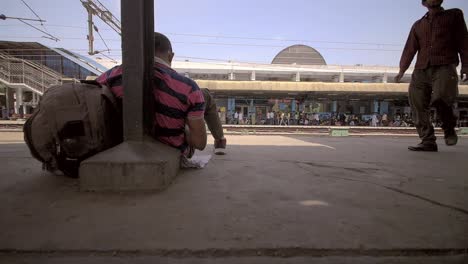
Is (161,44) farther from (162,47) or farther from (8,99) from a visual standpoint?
(8,99)

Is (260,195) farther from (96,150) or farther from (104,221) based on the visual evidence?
(96,150)

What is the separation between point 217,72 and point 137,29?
86.3ft

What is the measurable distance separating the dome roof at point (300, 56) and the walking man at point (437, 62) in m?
35.2

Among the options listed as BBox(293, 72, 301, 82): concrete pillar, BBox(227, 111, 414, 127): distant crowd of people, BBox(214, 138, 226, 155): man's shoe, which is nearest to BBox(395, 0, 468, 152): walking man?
BBox(214, 138, 226, 155): man's shoe

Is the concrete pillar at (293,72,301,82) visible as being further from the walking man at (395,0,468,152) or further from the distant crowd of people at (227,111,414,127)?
the walking man at (395,0,468,152)

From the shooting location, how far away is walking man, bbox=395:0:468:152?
2426 millimetres

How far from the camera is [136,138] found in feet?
4.19

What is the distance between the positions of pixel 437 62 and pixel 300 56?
36.7 metres

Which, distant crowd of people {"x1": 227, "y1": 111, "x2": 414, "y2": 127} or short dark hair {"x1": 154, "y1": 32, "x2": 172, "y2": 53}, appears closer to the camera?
short dark hair {"x1": 154, "y1": 32, "x2": 172, "y2": 53}

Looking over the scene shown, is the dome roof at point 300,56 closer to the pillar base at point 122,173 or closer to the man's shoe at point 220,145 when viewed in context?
the man's shoe at point 220,145

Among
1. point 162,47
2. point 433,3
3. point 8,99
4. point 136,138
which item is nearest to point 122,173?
point 136,138

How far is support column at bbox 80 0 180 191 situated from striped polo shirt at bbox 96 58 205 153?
0.08 m

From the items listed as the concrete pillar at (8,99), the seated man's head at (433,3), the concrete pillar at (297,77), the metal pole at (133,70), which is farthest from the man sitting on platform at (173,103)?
the concrete pillar at (297,77)

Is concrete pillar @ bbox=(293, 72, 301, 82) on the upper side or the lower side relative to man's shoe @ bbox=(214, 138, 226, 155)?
upper
